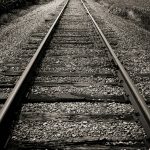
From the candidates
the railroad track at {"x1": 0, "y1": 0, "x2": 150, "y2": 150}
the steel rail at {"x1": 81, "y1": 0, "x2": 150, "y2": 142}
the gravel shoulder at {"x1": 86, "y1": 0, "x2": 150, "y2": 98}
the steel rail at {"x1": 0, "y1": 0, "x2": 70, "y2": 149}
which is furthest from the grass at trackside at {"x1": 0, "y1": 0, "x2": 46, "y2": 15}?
the steel rail at {"x1": 81, "y1": 0, "x2": 150, "y2": 142}

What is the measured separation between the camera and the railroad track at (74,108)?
3363 mm

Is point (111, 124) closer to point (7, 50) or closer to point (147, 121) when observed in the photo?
point (147, 121)

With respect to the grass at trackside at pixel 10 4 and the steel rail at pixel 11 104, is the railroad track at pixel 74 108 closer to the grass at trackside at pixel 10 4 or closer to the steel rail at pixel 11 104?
the steel rail at pixel 11 104

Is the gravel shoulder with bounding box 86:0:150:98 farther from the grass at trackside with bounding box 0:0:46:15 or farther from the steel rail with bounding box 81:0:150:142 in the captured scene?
the grass at trackside with bounding box 0:0:46:15

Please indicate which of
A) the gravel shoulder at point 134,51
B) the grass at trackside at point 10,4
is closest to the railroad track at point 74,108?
the gravel shoulder at point 134,51

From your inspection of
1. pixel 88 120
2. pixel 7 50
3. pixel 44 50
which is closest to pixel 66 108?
pixel 88 120

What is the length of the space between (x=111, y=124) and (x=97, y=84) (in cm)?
140

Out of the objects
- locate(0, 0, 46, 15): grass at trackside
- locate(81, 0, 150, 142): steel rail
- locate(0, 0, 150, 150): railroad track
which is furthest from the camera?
locate(0, 0, 46, 15): grass at trackside

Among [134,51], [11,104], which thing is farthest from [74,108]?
[134,51]

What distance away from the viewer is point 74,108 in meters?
4.11

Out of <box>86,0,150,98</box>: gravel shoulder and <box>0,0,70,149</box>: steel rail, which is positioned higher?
<box>0,0,70,149</box>: steel rail

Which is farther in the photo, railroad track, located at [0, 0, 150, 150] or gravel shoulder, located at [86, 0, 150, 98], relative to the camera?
gravel shoulder, located at [86, 0, 150, 98]

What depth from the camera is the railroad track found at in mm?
3363

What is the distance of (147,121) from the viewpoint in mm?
3574
